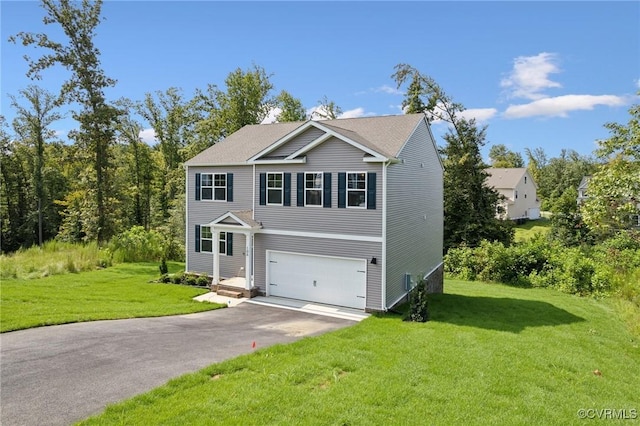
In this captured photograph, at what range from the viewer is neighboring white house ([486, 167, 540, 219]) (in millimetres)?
52469

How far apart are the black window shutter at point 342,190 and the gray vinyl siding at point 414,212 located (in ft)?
5.20

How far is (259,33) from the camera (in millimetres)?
18641

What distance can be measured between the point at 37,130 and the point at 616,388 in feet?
130

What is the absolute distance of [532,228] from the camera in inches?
1998

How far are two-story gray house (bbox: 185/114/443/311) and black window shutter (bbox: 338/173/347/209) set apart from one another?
0.04 m

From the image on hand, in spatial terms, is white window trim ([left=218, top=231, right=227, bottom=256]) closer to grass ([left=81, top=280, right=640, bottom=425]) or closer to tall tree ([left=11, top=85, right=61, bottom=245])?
grass ([left=81, top=280, right=640, bottom=425])

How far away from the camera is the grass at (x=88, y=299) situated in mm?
11984

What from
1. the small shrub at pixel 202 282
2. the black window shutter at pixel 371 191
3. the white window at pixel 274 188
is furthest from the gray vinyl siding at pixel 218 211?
the black window shutter at pixel 371 191

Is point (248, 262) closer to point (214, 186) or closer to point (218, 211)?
point (218, 211)

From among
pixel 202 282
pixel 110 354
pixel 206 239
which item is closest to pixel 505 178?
pixel 206 239

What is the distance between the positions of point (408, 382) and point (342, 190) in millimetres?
8302

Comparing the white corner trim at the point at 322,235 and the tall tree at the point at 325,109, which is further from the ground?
the tall tree at the point at 325,109

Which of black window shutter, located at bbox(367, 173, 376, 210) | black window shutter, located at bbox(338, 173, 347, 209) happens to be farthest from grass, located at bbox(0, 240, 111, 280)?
black window shutter, located at bbox(367, 173, 376, 210)

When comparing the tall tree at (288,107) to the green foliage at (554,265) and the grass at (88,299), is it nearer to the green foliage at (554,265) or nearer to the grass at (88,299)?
the green foliage at (554,265)
